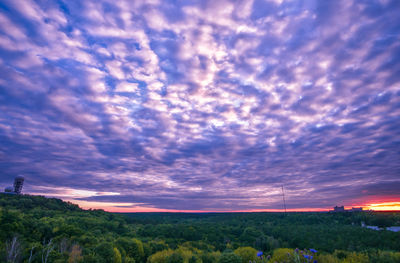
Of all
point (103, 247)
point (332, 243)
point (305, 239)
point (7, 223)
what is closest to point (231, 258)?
point (103, 247)

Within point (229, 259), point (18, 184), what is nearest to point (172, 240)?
point (229, 259)

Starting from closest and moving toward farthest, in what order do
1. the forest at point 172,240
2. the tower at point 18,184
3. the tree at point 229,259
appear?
the forest at point 172,240, the tree at point 229,259, the tower at point 18,184

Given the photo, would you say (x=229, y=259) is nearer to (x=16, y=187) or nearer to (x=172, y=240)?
(x=172, y=240)

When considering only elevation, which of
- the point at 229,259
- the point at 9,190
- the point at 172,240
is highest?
the point at 9,190

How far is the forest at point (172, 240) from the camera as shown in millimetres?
32625

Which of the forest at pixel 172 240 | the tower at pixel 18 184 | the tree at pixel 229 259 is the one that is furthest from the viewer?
the tower at pixel 18 184

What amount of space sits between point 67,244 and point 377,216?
128450mm

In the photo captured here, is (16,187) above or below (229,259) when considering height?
above

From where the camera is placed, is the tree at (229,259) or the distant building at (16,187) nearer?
the tree at (229,259)

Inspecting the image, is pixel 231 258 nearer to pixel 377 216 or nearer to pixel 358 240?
pixel 358 240

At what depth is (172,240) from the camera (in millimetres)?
86438

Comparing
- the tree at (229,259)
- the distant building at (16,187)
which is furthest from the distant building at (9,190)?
the tree at (229,259)

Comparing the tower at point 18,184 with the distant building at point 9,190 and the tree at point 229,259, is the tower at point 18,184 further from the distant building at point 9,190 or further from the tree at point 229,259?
the tree at point 229,259

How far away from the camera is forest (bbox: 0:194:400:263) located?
107 feet
